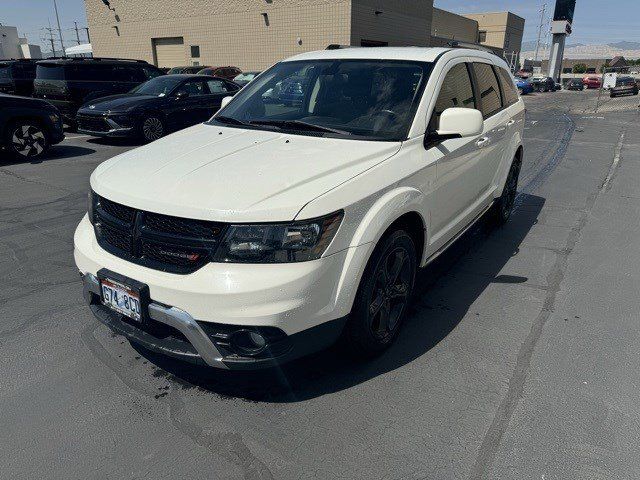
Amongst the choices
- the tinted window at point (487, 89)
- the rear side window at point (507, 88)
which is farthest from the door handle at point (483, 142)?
the rear side window at point (507, 88)

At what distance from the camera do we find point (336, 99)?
11.7ft

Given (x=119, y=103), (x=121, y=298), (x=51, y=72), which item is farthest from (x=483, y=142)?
(x=51, y=72)

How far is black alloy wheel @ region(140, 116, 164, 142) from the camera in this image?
10.4 meters

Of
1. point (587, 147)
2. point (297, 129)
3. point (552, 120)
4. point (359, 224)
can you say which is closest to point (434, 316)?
point (359, 224)

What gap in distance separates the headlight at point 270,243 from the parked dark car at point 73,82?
447 inches

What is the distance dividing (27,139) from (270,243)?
862 centimetres

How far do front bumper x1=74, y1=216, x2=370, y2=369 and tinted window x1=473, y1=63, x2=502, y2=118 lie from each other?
2502 mm

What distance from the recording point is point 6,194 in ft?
22.2

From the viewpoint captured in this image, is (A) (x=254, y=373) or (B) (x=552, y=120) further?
(B) (x=552, y=120)

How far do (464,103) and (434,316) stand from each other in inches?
66.1

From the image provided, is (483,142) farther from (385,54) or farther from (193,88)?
(193,88)

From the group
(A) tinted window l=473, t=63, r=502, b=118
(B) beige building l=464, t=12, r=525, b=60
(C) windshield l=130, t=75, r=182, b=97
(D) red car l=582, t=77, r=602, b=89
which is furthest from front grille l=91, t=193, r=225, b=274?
(B) beige building l=464, t=12, r=525, b=60

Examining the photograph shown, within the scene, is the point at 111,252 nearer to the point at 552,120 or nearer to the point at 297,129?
the point at 297,129

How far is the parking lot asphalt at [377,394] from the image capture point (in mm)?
2295
